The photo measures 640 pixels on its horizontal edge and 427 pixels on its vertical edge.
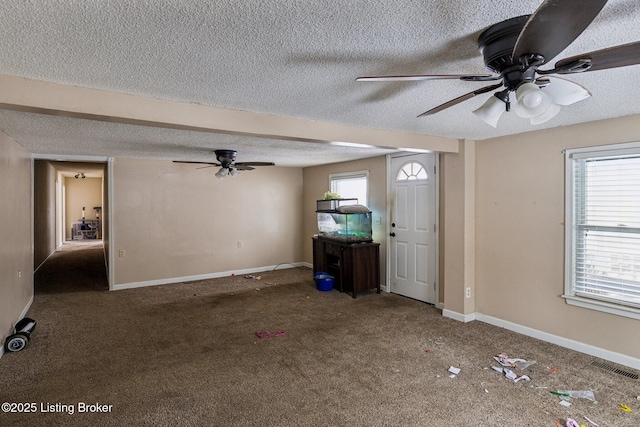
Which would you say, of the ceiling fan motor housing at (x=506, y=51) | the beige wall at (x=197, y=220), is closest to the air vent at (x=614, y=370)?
the ceiling fan motor housing at (x=506, y=51)

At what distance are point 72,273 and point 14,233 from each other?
347 cm

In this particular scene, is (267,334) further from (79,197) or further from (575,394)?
(79,197)

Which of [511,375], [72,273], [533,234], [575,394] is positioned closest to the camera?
[575,394]

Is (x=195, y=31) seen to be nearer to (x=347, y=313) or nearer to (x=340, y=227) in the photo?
(x=347, y=313)

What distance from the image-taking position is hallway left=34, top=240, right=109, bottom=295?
563 centimetres

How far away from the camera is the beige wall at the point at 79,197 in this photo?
12.5 m

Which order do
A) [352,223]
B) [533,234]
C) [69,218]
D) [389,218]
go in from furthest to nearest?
1. [69,218]
2. [352,223]
3. [389,218]
4. [533,234]

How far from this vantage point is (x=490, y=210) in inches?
157

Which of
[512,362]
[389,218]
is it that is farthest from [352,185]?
[512,362]

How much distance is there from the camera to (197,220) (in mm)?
6309

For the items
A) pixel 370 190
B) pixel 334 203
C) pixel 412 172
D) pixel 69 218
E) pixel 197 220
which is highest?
pixel 412 172

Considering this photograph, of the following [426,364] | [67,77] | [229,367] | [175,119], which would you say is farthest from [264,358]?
[67,77]

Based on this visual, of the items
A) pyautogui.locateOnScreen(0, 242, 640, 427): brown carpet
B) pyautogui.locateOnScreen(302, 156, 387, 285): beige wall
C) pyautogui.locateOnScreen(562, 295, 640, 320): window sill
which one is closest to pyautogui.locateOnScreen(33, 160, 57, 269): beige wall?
pyautogui.locateOnScreen(0, 242, 640, 427): brown carpet

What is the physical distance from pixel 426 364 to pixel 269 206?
15.7 feet
